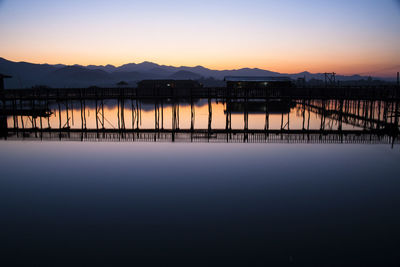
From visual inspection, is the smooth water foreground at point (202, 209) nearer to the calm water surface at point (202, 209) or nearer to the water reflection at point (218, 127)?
the calm water surface at point (202, 209)

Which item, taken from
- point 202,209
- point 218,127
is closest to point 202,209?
point 202,209

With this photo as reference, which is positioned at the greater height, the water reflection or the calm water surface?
the water reflection

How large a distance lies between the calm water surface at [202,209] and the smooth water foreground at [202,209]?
0.14ft

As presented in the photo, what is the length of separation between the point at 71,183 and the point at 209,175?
23.9ft

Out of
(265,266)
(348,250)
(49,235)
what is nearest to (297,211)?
(348,250)

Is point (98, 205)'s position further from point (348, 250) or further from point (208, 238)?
point (348, 250)

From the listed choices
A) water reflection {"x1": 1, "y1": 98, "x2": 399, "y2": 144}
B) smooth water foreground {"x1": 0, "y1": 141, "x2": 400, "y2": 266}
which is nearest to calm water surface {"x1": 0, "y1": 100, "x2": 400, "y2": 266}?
smooth water foreground {"x1": 0, "y1": 141, "x2": 400, "y2": 266}

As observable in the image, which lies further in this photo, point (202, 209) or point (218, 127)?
point (218, 127)

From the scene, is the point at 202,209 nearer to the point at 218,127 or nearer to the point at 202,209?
the point at 202,209

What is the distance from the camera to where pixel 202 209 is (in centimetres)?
1202

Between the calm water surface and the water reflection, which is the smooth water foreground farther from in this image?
the water reflection

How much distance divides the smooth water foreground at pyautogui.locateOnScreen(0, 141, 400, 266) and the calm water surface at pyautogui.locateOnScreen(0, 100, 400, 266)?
43 mm

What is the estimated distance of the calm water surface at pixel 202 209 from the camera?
8.88 metres

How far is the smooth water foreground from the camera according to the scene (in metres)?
8.90
